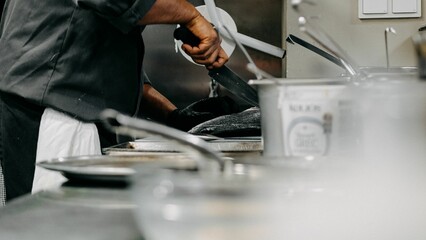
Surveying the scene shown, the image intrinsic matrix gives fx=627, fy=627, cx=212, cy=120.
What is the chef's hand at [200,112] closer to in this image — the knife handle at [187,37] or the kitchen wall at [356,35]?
the knife handle at [187,37]

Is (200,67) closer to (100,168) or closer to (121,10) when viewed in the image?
(121,10)

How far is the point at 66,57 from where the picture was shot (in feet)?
5.72

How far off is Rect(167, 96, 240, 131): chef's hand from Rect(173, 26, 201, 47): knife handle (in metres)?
0.30

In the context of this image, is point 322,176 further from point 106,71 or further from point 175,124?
point 175,124

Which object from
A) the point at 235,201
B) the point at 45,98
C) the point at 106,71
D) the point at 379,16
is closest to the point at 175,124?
the point at 106,71

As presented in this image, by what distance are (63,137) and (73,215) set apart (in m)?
1.11

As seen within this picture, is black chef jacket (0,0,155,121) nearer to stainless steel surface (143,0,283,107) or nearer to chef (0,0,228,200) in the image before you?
chef (0,0,228,200)

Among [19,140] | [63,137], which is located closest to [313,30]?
[63,137]

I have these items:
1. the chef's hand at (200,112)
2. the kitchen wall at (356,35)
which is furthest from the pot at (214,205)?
the kitchen wall at (356,35)

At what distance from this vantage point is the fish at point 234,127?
153 cm

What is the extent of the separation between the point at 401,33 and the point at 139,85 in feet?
4.27

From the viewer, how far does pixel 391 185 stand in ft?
1.95

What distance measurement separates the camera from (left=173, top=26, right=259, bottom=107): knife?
1.51m

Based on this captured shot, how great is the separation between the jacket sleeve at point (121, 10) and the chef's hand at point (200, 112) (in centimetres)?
44
